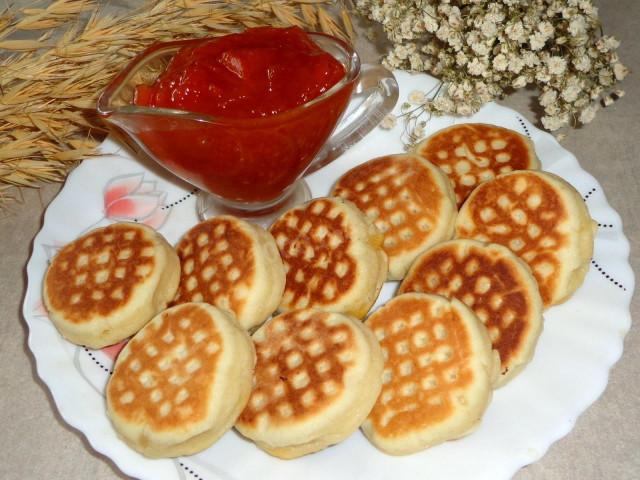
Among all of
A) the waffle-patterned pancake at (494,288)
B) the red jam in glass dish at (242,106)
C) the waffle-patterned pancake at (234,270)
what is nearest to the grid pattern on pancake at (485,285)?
the waffle-patterned pancake at (494,288)

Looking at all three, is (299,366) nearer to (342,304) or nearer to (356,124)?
(342,304)

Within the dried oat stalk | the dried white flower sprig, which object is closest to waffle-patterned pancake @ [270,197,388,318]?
the dried white flower sprig

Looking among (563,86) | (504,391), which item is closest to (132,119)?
(504,391)

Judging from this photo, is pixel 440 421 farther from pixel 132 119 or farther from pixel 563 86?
pixel 563 86

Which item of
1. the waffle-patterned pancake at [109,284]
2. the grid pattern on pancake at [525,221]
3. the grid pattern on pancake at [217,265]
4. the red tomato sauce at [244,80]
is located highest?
the red tomato sauce at [244,80]

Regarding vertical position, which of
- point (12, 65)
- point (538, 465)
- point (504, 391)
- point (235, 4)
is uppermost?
point (235, 4)

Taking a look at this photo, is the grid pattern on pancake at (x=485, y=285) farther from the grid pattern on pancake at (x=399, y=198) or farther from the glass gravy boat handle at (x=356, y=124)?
the glass gravy boat handle at (x=356, y=124)
